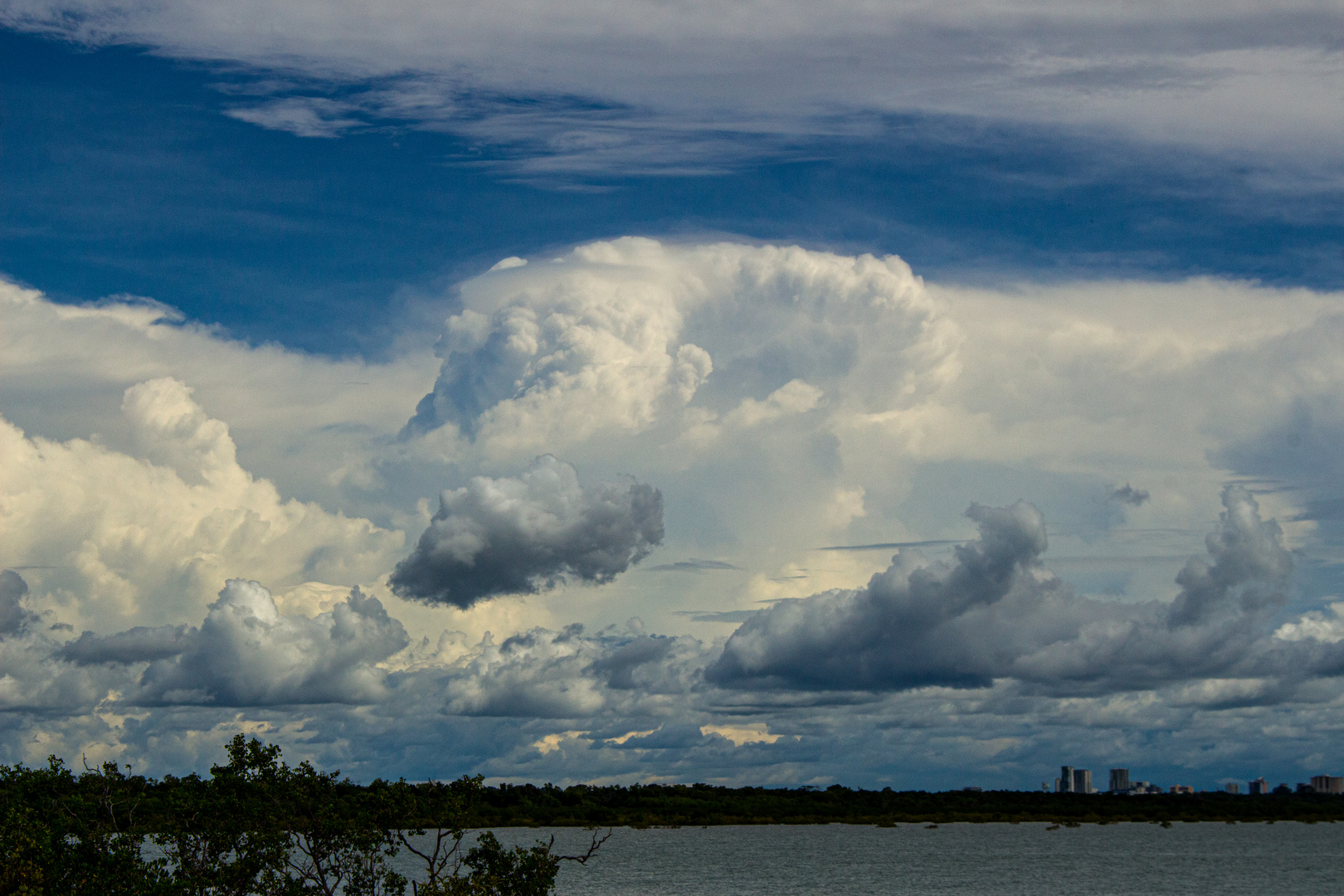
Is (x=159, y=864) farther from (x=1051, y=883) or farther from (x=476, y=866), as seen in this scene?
(x=1051, y=883)

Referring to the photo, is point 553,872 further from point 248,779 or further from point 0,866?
point 0,866

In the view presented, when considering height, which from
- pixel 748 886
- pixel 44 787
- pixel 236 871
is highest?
pixel 44 787

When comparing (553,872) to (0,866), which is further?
(553,872)

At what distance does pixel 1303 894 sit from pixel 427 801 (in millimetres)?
174636

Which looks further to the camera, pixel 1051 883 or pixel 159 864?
pixel 1051 883

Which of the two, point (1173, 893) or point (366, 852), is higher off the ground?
point (366, 852)

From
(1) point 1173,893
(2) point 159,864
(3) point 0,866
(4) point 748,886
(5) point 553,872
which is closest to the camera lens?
(3) point 0,866

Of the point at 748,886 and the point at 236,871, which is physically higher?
the point at 236,871

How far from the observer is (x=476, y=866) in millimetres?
52125

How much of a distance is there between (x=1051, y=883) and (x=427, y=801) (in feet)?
561

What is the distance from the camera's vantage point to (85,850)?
Result: 49.6 m

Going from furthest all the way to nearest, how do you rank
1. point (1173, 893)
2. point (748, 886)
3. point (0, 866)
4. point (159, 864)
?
point (748, 886)
point (1173, 893)
point (159, 864)
point (0, 866)

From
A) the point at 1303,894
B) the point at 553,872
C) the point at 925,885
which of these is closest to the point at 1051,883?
the point at 925,885

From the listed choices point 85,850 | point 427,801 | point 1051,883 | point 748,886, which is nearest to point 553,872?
point 427,801
